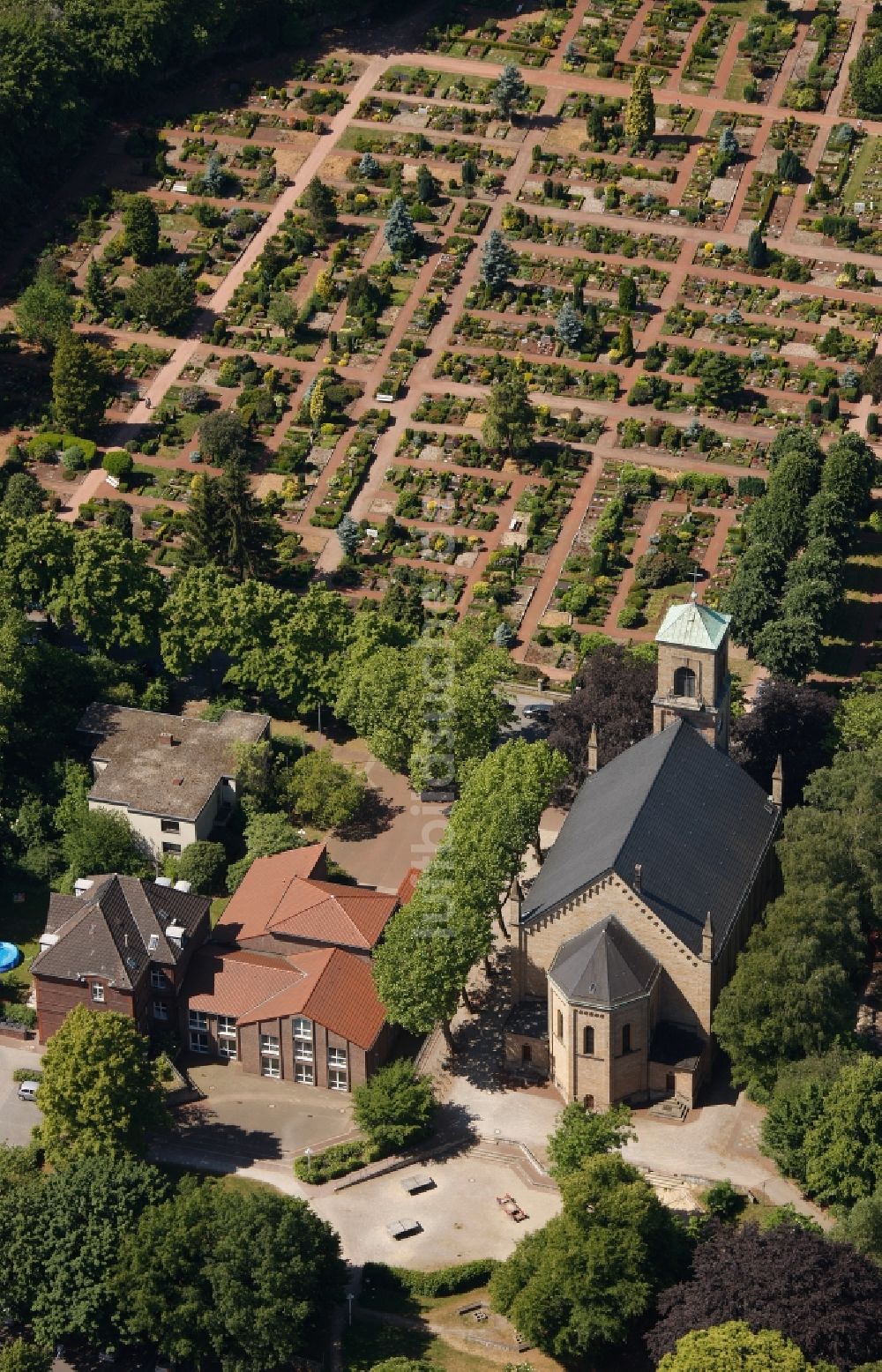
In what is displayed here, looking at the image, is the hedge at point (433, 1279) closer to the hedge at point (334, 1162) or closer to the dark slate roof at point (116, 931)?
the hedge at point (334, 1162)

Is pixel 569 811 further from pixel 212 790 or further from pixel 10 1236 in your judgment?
pixel 10 1236

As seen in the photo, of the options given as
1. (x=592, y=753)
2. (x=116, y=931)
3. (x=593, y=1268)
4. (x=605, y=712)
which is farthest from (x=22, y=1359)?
(x=605, y=712)

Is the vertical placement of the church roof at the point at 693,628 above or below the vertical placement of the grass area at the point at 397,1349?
above

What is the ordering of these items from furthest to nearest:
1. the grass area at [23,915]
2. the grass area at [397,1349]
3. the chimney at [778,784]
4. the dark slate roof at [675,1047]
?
1. the grass area at [23,915]
2. the chimney at [778,784]
3. the dark slate roof at [675,1047]
4. the grass area at [397,1349]

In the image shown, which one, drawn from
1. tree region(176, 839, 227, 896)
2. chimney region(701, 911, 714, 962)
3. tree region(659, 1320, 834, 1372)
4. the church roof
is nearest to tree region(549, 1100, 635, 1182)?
chimney region(701, 911, 714, 962)

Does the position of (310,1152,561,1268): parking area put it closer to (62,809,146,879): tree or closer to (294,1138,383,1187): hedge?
(294,1138,383,1187): hedge

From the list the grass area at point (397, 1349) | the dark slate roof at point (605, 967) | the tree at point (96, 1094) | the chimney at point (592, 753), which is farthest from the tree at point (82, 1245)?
the chimney at point (592, 753)

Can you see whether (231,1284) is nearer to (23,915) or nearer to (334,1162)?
(334,1162)
